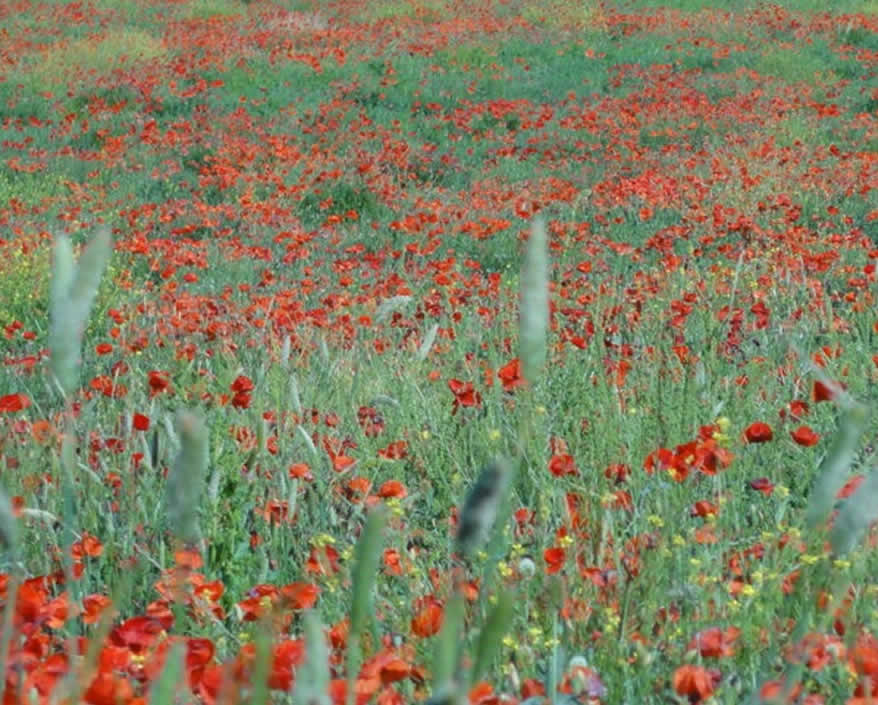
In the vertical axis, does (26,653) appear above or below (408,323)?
above

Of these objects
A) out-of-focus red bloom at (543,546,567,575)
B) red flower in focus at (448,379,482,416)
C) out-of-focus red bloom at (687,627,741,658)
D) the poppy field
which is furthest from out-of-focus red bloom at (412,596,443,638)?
red flower in focus at (448,379,482,416)

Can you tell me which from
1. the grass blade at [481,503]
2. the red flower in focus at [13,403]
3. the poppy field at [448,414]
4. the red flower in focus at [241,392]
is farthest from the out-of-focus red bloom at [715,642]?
the red flower in focus at [13,403]

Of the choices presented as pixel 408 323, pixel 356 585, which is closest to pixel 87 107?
pixel 408 323

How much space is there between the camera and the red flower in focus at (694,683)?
1369 millimetres

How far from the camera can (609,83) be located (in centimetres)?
1358

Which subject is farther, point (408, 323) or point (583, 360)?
point (408, 323)

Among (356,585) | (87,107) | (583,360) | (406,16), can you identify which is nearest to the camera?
(356,585)

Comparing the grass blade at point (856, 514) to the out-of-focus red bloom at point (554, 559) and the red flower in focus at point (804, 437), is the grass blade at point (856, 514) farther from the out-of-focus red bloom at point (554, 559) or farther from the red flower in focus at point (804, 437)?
the red flower in focus at point (804, 437)

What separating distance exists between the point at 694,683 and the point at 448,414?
5.23 ft

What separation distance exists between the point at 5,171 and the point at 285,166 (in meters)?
2.30

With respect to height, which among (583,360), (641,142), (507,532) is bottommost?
(641,142)

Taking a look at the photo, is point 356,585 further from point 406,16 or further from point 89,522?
point 406,16

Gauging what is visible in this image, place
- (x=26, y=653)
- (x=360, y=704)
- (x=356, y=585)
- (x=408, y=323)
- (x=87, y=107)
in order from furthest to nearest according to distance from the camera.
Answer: (x=87, y=107), (x=408, y=323), (x=26, y=653), (x=360, y=704), (x=356, y=585)

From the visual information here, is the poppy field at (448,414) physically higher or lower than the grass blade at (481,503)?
lower
